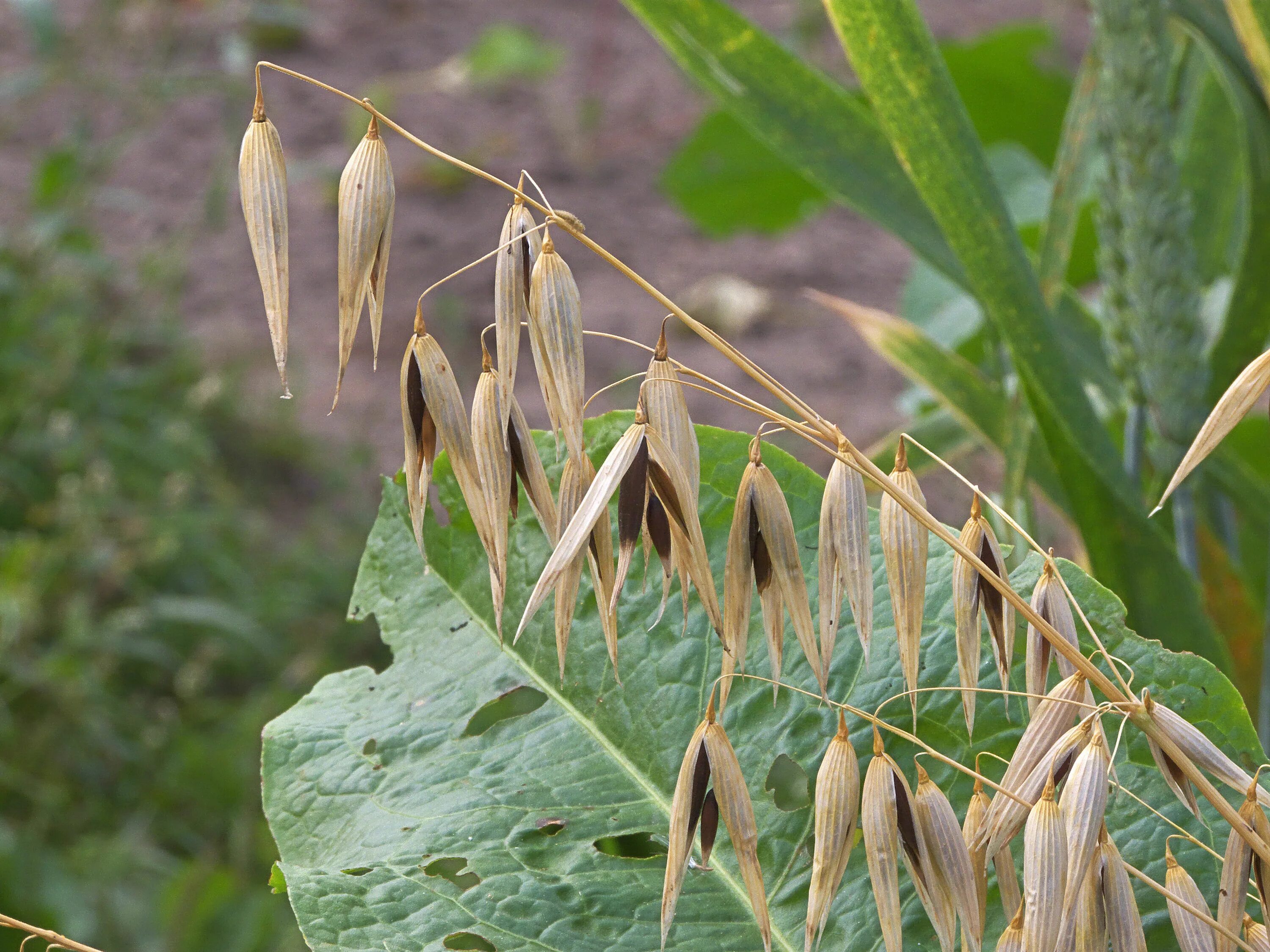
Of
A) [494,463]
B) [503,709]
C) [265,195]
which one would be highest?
[265,195]

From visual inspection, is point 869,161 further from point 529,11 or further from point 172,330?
point 529,11

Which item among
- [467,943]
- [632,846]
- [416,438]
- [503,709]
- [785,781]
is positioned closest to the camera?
[416,438]

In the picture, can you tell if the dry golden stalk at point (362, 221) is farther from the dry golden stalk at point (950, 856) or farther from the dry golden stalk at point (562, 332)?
the dry golden stalk at point (950, 856)

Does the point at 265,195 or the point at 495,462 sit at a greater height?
the point at 265,195

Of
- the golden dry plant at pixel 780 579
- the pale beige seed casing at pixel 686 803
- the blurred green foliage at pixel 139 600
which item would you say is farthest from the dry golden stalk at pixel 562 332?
the blurred green foliage at pixel 139 600

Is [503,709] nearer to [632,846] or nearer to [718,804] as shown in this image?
[632,846]

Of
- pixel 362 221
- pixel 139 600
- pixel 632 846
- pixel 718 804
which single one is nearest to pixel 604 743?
pixel 632 846
